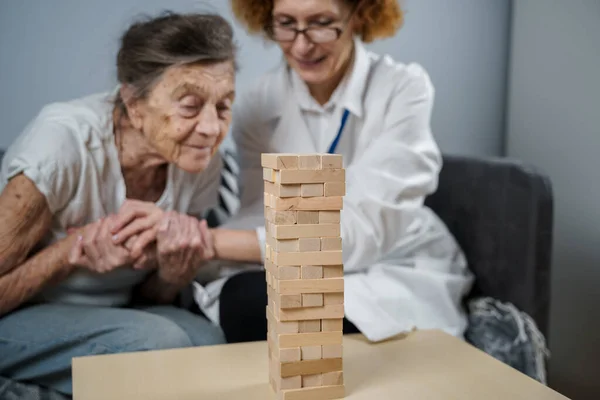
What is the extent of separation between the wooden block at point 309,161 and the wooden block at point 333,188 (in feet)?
0.11

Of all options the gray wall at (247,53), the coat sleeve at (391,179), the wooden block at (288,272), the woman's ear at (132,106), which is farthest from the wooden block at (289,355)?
the gray wall at (247,53)

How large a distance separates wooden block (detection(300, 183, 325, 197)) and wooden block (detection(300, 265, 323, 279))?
0.36 ft

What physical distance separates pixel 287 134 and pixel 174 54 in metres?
0.34

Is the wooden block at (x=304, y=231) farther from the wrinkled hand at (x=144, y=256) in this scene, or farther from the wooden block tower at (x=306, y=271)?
the wrinkled hand at (x=144, y=256)

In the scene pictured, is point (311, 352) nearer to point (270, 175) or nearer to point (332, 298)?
point (332, 298)

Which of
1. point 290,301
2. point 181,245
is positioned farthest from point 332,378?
point 181,245

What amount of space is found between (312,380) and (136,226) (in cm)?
54

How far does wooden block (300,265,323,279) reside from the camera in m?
1.10

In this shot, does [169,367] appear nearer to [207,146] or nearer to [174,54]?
[207,146]

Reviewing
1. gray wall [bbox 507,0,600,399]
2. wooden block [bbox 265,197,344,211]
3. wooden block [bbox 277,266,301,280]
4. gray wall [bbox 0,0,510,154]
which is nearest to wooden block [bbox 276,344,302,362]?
wooden block [bbox 277,266,301,280]

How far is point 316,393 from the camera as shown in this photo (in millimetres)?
1121

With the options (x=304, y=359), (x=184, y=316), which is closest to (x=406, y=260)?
(x=184, y=316)

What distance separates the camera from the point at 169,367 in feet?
4.14

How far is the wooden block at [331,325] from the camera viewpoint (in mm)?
1117
